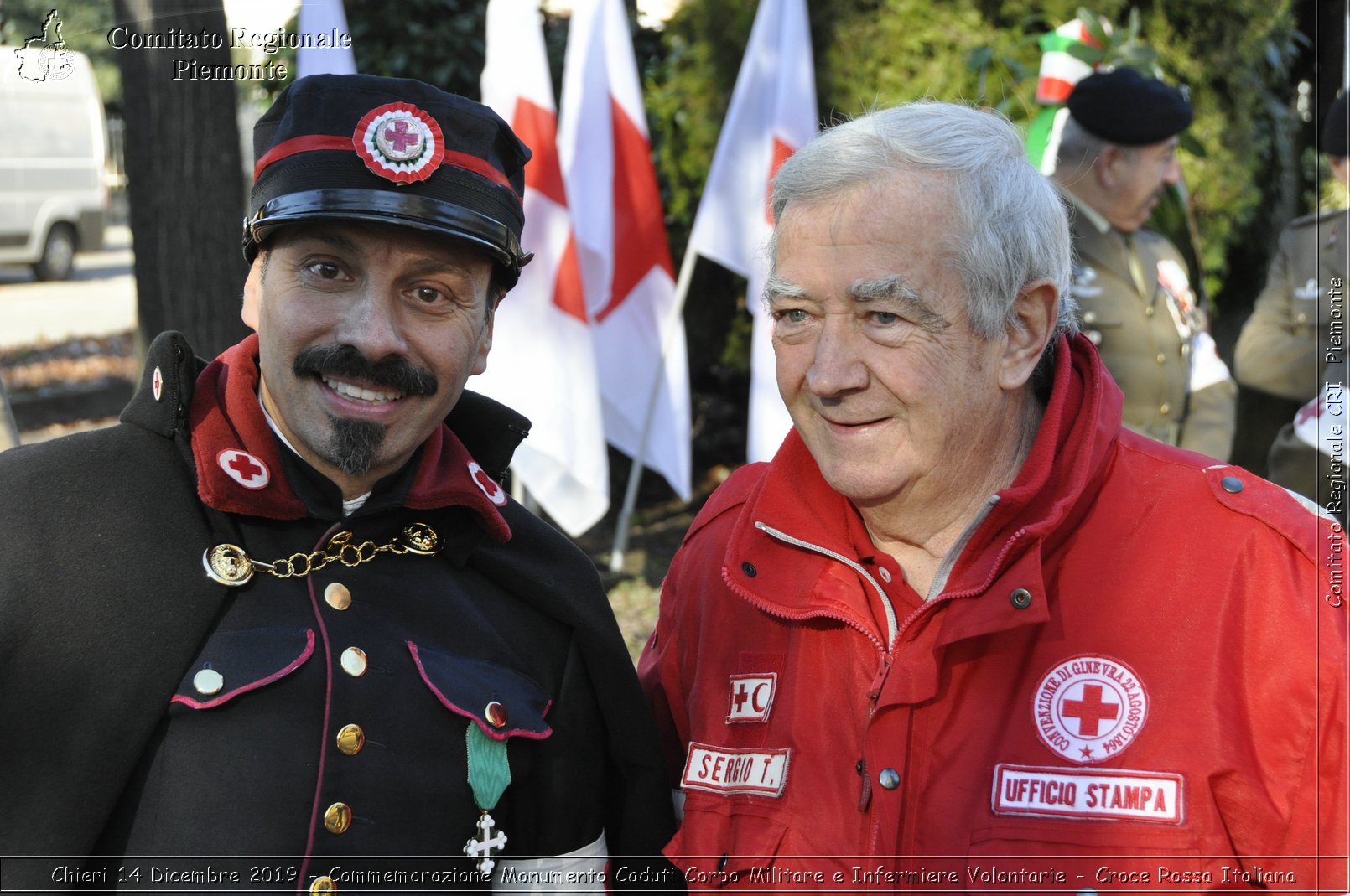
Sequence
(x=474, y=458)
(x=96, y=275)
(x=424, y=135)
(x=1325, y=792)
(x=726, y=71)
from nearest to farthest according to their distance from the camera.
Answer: (x=1325, y=792), (x=424, y=135), (x=474, y=458), (x=726, y=71), (x=96, y=275)

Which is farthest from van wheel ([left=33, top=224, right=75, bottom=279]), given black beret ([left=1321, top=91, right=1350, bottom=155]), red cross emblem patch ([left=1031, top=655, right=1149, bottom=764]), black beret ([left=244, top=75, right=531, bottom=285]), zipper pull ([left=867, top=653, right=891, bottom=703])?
red cross emblem patch ([left=1031, top=655, right=1149, bottom=764])

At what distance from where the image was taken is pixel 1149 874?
2049mm

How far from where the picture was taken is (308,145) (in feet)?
7.56

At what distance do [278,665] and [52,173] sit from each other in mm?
12426

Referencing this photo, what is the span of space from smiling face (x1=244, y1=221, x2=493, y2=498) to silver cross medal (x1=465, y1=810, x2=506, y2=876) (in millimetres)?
642

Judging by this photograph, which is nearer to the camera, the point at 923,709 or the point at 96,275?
the point at 923,709

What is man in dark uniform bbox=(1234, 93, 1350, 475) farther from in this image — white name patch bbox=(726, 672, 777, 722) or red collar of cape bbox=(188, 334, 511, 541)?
red collar of cape bbox=(188, 334, 511, 541)

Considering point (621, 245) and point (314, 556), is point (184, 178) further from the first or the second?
point (314, 556)

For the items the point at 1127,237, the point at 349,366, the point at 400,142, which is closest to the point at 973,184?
the point at 400,142

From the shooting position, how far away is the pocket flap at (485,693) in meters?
2.28

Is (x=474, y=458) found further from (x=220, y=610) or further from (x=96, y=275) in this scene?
(x=96, y=275)

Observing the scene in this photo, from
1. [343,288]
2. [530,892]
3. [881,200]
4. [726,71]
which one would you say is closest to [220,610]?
[343,288]

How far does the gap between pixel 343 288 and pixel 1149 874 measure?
5.42 ft

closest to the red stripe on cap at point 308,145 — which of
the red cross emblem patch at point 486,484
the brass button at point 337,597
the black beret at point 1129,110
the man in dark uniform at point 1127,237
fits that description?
the red cross emblem patch at point 486,484
